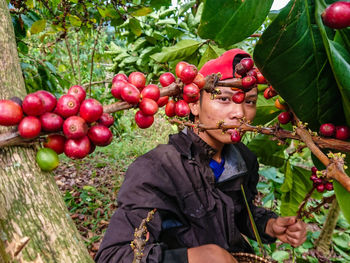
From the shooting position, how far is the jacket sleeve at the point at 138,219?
111 centimetres

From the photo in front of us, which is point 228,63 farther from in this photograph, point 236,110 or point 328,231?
point 328,231

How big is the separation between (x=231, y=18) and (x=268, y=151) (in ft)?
4.56

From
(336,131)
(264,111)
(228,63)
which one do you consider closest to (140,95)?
(336,131)

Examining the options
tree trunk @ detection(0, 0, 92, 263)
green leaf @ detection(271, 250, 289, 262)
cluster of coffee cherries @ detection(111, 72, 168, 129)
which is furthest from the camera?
green leaf @ detection(271, 250, 289, 262)

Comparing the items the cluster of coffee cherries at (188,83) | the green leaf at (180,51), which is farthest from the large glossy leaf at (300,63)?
the green leaf at (180,51)

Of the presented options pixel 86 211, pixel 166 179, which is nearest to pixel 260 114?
pixel 166 179

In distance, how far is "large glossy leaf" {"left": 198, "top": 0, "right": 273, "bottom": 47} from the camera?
0.56m

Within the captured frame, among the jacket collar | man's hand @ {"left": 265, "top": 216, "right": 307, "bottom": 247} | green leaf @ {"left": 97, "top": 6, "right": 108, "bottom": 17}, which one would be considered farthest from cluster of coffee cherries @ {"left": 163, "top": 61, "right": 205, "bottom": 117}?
green leaf @ {"left": 97, "top": 6, "right": 108, "bottom": 17}

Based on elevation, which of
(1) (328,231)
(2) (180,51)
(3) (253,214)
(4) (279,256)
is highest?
(2) (180,51)

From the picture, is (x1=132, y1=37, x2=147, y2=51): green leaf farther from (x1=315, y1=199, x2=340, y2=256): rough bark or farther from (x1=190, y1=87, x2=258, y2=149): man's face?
(x1=315, y1=199, x2=340, y2=256): rough bark

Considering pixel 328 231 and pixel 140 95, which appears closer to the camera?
pixel 140 95

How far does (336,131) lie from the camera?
637 mm

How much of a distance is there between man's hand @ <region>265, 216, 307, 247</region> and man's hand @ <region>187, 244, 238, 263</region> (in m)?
Answer: 0.57

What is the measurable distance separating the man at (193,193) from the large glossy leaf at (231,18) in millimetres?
573
